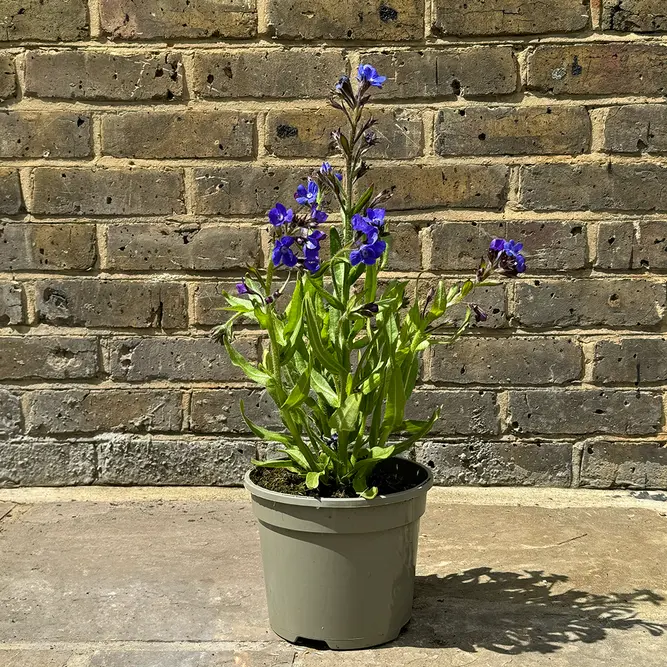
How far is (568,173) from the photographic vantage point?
2.47m

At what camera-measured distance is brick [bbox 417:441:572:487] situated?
257cm

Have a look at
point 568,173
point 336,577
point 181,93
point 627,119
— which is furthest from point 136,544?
point 627,119

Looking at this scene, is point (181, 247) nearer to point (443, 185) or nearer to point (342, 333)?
point (443, 185)

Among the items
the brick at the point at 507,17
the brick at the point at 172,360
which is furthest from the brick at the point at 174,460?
the brick at the point at 507,17

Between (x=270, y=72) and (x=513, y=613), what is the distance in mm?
1675

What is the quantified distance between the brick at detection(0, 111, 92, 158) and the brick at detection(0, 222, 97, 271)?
226 mm

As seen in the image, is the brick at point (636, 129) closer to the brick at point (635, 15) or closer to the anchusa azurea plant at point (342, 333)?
the brick at point (635, 15)

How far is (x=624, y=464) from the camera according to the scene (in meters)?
2.56

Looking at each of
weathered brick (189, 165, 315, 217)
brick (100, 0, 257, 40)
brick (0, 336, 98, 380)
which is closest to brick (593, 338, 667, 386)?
weathered brick (189, 165, 315, 217)

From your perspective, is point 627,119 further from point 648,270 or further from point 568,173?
point 648,270

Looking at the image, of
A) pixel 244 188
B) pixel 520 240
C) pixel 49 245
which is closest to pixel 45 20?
pixel 49 245

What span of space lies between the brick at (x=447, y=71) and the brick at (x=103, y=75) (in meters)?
0.61

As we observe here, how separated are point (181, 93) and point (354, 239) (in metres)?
1.13

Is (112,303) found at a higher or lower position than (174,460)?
higher
